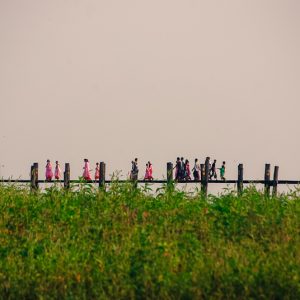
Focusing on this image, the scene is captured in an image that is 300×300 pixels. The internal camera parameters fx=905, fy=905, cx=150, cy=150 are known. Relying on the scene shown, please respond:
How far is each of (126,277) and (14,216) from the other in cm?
604

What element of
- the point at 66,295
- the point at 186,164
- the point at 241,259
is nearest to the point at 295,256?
the point at 241,259

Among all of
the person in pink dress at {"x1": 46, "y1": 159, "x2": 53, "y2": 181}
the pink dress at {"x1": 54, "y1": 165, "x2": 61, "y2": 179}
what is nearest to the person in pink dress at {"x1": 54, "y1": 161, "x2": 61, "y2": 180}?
the pink dress at {"x1": 54, "y1": 165, "x2": 61, "y2": 179}

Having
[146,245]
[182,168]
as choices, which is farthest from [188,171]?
[146,245]

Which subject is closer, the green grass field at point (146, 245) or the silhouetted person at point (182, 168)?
the green grass field at point (146, 245)

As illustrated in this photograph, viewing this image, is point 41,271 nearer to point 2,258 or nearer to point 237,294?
point 2,258

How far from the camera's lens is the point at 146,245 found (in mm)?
15969

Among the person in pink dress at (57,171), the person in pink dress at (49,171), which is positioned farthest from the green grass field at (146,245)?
the person in pink dress at (49,171)

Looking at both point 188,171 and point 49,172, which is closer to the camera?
point 49,172

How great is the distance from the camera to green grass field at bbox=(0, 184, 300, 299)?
44.0ft

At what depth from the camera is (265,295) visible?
13.1m

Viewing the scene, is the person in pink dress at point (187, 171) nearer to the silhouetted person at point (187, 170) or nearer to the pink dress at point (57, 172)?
the silhouetted person at point (187, 170)

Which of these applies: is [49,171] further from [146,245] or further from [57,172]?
[146,245]

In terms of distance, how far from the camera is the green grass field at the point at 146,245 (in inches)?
527

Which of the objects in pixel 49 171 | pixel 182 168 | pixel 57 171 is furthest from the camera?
pixel 182 168
